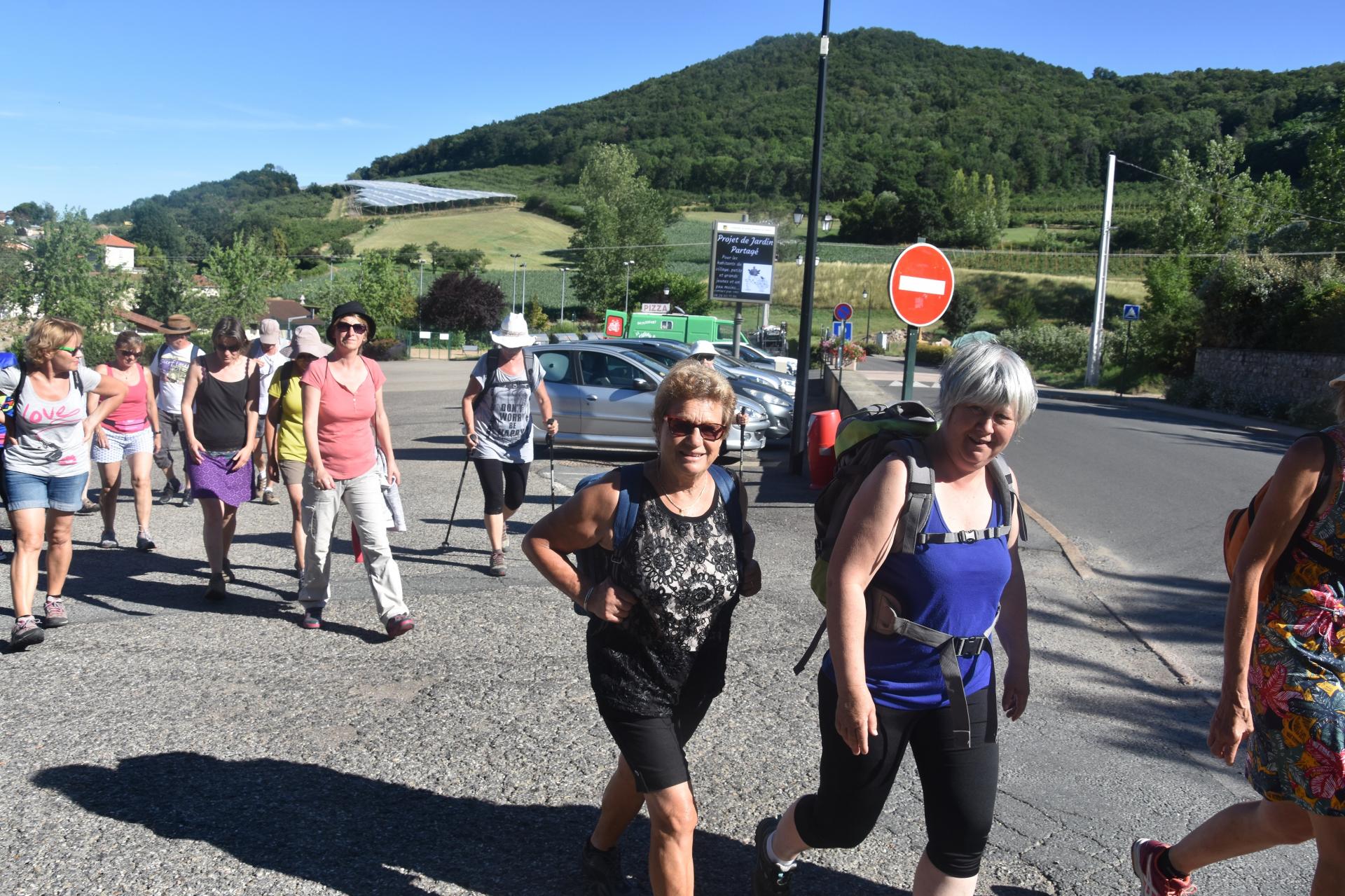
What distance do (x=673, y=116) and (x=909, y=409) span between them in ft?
613

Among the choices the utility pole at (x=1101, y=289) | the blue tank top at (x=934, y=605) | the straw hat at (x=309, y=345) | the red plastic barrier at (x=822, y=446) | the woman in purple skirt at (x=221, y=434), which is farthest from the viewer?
the utility pole at (x=1101, y=289)

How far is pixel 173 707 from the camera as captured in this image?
14.4ft

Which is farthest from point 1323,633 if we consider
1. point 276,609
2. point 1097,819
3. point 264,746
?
point 276,609

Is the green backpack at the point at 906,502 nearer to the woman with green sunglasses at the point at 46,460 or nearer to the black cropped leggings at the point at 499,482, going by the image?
the woman with green sunglasses at the point at 46,460

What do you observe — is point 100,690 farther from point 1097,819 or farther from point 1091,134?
point 1091,134

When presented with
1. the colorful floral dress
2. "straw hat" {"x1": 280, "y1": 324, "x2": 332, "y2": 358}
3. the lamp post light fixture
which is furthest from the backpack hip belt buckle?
the lamp post light fixture

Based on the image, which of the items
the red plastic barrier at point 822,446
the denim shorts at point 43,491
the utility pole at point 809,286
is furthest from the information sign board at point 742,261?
the red plastic barrier at point 822,446

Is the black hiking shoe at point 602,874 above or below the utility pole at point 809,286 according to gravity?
below

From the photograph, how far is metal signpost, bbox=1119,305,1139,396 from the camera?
117 feet

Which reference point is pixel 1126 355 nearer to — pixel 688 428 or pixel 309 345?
pixel 309 345

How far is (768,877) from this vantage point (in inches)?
111

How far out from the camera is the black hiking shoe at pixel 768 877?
281cm

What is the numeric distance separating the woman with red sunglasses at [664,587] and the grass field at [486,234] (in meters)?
111

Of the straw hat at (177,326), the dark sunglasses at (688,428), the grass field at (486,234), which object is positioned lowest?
the straw hat at (177,326)
